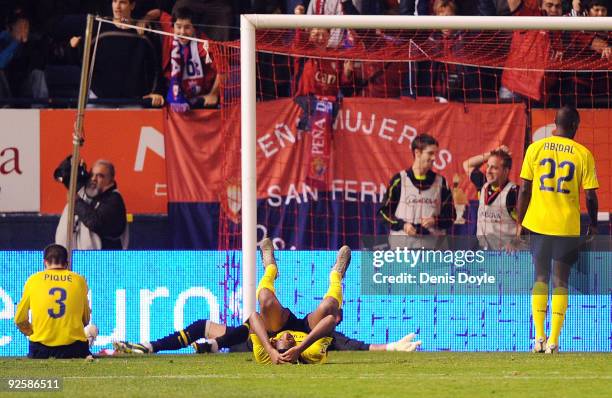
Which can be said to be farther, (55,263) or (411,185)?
(411,185)

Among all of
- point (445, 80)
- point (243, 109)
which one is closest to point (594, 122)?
point (445, 80)

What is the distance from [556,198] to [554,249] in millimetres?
427

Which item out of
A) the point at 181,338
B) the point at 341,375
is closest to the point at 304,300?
the point at 181,338

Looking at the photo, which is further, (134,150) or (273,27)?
(134,150)

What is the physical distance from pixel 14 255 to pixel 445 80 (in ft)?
17.0

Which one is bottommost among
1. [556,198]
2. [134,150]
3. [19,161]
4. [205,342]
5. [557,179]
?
[205,342]

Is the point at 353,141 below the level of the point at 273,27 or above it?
below

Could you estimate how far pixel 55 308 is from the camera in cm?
1129

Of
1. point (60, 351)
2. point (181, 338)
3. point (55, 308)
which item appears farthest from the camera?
point (181, 338)

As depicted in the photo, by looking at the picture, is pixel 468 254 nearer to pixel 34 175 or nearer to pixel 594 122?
pixel 594 122

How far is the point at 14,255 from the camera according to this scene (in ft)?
42.3

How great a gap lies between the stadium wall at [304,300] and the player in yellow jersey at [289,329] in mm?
2224

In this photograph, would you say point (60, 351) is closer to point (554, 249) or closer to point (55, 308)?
point (55, 308)

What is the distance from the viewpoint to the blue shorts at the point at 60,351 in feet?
37.4
